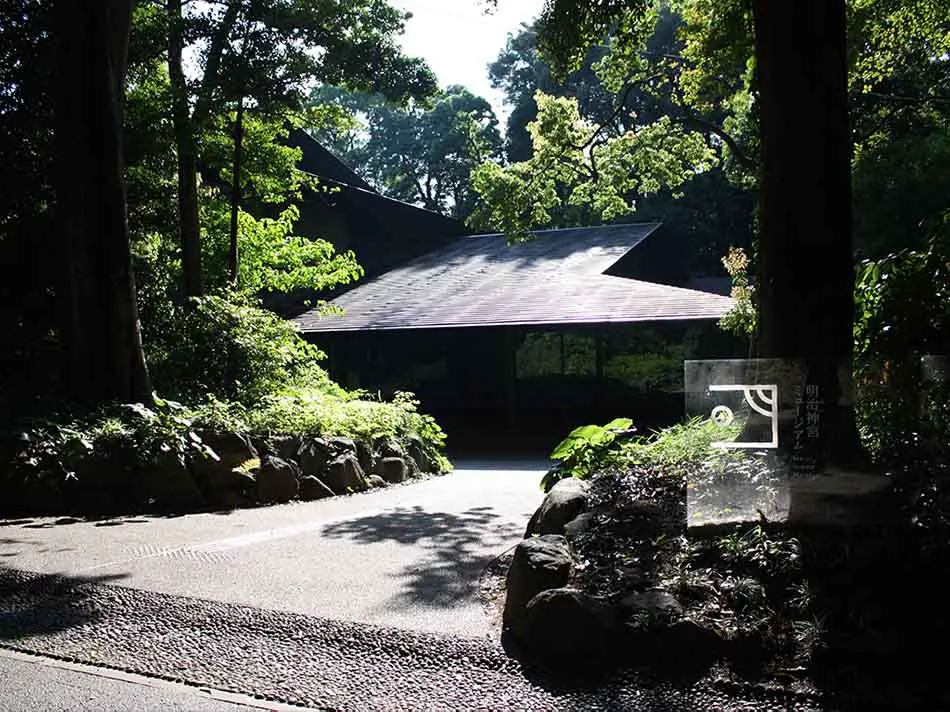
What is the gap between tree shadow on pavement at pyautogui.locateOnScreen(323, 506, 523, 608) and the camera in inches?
195

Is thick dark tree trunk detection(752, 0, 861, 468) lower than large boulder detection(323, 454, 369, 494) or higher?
higher

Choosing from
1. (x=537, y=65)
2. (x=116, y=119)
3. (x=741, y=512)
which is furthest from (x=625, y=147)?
(x=537, y=65)

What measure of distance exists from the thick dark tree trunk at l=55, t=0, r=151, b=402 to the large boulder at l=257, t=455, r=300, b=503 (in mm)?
1874

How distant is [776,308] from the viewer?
526 cm

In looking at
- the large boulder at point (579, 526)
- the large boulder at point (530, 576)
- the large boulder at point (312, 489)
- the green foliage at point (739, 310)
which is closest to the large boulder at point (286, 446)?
the large boulder at point (312, 489)

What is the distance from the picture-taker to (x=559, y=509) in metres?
5.50

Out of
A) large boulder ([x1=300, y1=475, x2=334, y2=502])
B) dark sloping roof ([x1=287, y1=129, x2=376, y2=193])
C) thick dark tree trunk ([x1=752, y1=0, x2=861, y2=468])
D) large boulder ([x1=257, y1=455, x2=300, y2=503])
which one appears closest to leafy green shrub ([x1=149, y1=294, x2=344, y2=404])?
large boulder ([x1=300, y1=475, x2=334, y2=502])

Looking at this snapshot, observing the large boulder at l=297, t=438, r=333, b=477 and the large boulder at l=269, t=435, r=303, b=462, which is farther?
the large boulder at l=297, t=438, r=333, b=477

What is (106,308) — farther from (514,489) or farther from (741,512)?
(741,512)

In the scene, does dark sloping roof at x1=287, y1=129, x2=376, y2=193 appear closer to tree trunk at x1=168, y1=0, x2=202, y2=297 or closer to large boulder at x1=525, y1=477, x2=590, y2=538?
tree trunk at x1=168, y1=0, x2=202, y2=297

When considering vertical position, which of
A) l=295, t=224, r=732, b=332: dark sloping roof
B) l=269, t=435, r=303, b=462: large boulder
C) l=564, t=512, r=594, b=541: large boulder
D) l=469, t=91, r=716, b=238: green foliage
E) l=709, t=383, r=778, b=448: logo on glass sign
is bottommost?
l=564, t=512, r=594, b=541: large boulder

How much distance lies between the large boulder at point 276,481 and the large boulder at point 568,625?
531 centimetres

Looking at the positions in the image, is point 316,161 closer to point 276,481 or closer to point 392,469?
point 392,469

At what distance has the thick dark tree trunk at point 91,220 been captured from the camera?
9492mm
